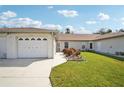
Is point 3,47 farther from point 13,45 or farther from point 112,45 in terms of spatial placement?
point 112,45

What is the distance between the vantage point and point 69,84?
863 cm

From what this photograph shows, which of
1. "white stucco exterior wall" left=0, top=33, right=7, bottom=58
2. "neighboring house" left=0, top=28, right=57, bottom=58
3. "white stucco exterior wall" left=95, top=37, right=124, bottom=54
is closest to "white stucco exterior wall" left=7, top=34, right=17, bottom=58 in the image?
"neighboring house" left=0, top=28, right=57, bottom=58

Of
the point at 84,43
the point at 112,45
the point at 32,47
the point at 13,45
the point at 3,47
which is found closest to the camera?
the point at 13,45

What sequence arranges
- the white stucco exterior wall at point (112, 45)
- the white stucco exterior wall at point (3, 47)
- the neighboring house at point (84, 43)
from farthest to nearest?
the neighboring house at point (84, 43)
the white stucco exterior wall at point (112, 45)
the white stucco exterior wall at point (3, 47)

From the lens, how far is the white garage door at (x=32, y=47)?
19.5m

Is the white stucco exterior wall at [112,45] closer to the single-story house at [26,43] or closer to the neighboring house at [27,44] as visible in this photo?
the single-story house at [26,43]

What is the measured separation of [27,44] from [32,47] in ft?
1.88

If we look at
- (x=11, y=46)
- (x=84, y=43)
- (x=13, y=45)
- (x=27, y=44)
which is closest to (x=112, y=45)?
(x=84, y=43)

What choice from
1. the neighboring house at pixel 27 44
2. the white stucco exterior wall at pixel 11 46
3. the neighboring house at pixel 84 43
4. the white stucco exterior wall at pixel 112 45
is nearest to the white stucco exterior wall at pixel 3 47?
the neighboring house at pixel 27 44

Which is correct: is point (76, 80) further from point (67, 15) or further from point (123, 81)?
point (67, 15)

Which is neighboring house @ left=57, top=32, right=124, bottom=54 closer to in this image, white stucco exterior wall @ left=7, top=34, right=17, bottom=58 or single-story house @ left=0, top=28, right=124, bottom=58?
single-story house @ left=0, top=28, right=124, bottom=58

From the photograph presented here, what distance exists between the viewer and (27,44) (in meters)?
19.6

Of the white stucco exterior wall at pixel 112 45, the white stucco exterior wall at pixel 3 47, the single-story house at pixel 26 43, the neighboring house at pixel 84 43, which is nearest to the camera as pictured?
the single-story house at pixel 26 43
